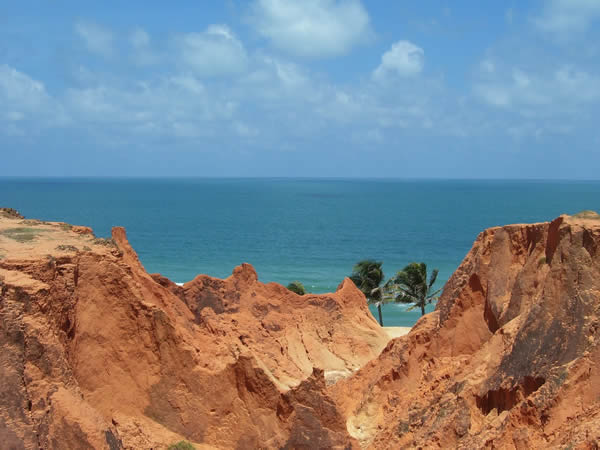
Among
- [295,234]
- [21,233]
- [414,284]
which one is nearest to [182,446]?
[21,233]

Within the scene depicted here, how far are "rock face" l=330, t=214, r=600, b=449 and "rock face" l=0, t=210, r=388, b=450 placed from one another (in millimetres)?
3666

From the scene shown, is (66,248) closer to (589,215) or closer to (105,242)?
(105,242)

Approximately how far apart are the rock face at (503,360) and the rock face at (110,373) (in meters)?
3.67

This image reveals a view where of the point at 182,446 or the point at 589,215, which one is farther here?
the point at 589,215

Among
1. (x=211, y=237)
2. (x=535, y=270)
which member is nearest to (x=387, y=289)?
(x=535, y=270)

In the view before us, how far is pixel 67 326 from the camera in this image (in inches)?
639

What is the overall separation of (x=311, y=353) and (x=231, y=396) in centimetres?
1484

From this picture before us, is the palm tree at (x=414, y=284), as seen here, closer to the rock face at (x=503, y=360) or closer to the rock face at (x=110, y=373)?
the rock face at (x=503, y=360)

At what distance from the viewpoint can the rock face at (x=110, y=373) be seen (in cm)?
1398

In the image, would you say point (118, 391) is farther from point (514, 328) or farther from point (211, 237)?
point (211, 237)

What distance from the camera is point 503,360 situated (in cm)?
1812

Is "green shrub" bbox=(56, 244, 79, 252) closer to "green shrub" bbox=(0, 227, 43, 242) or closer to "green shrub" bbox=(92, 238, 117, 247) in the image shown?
"green shrub" bbox=(92, 238, 117, 247)

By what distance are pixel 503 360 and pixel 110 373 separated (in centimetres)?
1168

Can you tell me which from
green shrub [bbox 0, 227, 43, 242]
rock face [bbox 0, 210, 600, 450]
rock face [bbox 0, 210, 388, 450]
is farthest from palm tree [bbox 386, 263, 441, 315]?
green shrub [bbox 0, 227, 43, 242]
